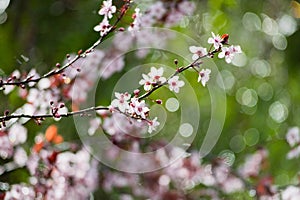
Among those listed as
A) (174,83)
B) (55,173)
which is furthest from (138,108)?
(55,173)

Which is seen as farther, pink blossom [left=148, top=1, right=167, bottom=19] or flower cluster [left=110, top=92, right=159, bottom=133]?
pink blossom [left=148, top=1, right=167, bottom=19]

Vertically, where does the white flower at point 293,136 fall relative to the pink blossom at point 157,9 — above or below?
below

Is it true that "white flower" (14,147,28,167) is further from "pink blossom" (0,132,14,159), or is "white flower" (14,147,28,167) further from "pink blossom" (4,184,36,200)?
"pink blossom" (4,184,36,200)

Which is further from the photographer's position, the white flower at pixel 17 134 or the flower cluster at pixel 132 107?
the white flower at pixel 17 134

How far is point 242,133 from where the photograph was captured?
3.60 m

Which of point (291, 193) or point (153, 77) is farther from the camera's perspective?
point (291, 193)

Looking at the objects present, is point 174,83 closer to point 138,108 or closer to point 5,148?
point 138,108

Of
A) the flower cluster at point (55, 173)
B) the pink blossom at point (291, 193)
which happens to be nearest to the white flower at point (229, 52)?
the flower cluster at point (55, 173)

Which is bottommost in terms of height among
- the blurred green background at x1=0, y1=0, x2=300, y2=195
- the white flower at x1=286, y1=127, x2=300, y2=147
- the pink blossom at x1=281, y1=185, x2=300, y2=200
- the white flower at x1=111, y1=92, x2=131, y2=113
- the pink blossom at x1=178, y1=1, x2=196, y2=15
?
the white flower at x1=111, y1=92, x2=131, y2=113

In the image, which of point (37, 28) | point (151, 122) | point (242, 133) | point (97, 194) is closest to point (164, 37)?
point (37, 28)

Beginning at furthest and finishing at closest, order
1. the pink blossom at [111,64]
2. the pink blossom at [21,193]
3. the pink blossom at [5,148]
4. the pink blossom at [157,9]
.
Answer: the pink blossom at [111,64]
the pink blossom at [157,9]
the pink blossom at [5,148]
the pink blossom at [21,193]

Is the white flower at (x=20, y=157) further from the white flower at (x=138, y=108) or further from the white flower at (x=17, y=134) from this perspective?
the white flower at (x=138, y=108)

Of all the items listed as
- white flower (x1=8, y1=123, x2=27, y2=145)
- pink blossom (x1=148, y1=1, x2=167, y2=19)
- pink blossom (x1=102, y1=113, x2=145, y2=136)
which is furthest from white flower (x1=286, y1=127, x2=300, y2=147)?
white flower (x1=8, y1=123, x2=27, y2=145)

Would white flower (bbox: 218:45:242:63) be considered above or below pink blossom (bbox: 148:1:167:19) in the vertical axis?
below
